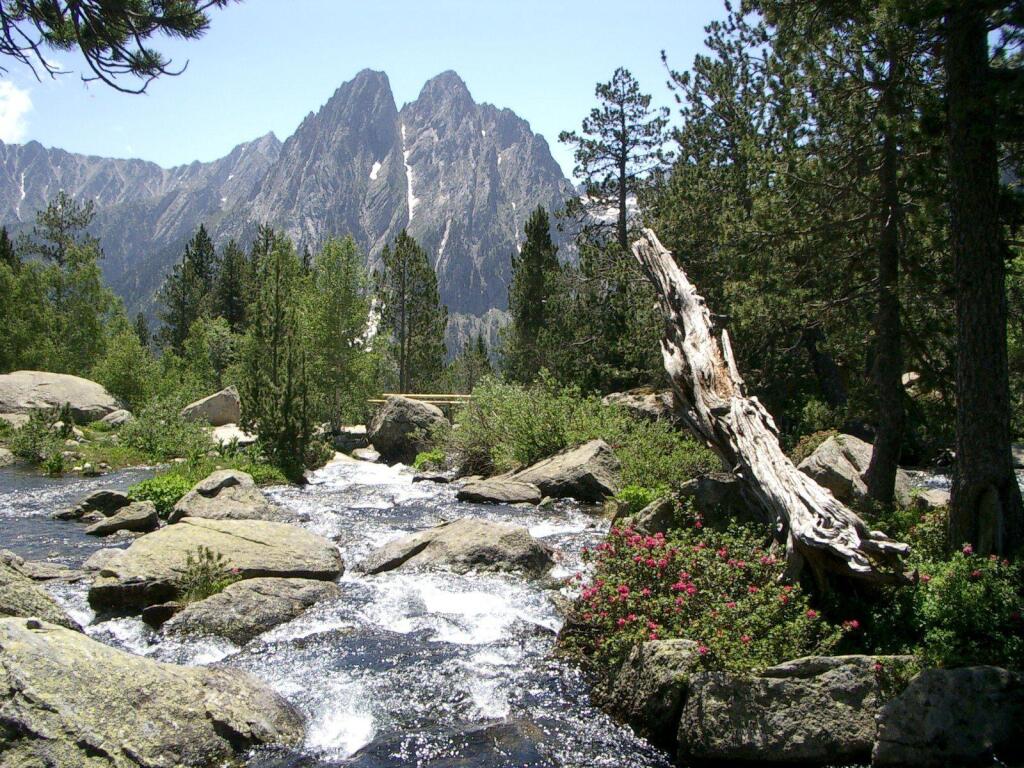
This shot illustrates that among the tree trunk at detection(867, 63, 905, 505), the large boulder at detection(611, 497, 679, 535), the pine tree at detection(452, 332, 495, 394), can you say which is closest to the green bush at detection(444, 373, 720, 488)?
the large boulder at detection(611, 497, 679, 535)

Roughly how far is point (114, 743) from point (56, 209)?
6252cm

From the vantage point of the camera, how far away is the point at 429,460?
25469 millimetres

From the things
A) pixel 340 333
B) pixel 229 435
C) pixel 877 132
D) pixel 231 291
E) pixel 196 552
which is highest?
pixel 231 291

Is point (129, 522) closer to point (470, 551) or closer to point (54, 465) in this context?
point (470, 551)

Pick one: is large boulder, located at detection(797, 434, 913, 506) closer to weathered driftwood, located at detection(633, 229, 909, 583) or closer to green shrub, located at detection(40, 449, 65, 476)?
weathered driftwood, located at detection(633, 229, 909, 583)

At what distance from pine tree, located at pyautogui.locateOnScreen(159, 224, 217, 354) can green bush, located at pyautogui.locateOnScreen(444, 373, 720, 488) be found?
41370 mm

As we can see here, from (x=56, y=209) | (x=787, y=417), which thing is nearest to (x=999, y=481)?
(x=787, y=417)

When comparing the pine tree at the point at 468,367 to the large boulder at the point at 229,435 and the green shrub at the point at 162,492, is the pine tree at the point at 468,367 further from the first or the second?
the green shrub at the point at 162,492

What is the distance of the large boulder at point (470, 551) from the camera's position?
36.8 feet

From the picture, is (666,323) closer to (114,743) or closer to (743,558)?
(743,558)

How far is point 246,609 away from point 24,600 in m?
2.34

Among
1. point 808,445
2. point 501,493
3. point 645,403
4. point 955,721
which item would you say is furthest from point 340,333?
point 955,721

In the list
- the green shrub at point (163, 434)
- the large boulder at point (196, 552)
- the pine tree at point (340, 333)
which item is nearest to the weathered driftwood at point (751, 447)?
the large boulder at point (196, 552)

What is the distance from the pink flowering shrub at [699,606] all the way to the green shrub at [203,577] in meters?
4.66
